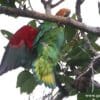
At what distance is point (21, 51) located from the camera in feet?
4.76

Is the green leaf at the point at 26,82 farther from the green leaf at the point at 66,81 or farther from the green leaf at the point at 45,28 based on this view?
the green leaf at the point at 45,28

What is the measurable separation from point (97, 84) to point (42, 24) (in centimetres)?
30

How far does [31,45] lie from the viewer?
1.44 meters

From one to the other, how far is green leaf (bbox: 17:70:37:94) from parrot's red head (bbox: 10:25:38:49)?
260 millimetres

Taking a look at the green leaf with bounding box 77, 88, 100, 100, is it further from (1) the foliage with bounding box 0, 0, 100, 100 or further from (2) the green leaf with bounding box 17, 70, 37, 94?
(2) the green leaf with bounding box 17, 70, 37, 94

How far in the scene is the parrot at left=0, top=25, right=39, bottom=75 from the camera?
56.4 inches

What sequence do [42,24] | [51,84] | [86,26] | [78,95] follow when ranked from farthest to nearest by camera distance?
[78,95]
[42,24]
[51,84]
[86,26]

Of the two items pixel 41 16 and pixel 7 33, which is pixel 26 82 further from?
pixel 41 16

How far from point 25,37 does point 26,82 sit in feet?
1.03

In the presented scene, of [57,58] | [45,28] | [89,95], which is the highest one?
[45,28]

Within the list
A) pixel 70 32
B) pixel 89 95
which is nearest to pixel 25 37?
pixel 70 32

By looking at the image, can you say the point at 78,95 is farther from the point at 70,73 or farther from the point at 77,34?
the point at 77,34

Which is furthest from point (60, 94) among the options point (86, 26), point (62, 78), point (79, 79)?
point (86, 26)

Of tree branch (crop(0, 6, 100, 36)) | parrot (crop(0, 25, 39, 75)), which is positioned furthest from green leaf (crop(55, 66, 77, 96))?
tree branch (crop(0, 6, 100, 36))
